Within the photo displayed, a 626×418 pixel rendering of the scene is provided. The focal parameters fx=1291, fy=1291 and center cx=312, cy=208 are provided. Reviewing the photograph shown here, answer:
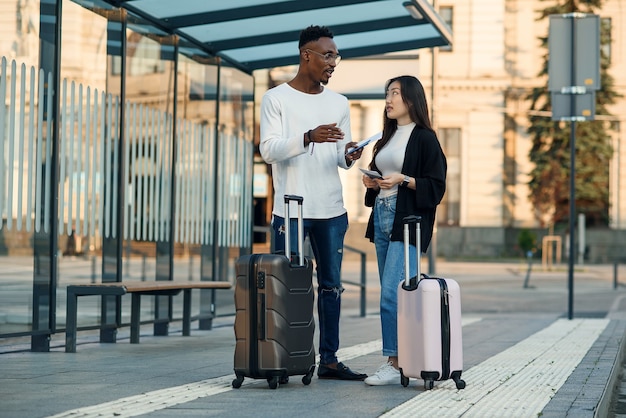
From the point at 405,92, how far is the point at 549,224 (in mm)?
43927

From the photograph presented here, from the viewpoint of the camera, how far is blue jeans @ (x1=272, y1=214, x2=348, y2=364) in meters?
7.44

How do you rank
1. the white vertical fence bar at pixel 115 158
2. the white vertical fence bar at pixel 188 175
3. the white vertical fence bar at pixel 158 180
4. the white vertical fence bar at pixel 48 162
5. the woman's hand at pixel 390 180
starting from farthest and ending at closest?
the white vertical fence bar at pixel 188 175 → the white vertical fence bar at pixel 158 180 → the white vertical fence bar at pixel 115 158 → the white vertical fence bar at pixel 48 162 → the woman's hand at pixel 390 180

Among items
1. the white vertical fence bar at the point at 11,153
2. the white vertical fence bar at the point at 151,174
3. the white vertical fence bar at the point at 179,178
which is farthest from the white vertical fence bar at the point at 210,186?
the white vertical fence bar at the point at 11,153

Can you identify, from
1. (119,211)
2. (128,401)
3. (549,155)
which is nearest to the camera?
(128,401)

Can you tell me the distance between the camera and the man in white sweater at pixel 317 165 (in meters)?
7.38

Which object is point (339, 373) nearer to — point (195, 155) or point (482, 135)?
point (195, 155)

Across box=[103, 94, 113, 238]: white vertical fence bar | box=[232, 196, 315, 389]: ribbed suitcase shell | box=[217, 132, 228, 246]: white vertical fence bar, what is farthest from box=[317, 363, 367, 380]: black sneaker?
box=[217, 132, 228, 246]: white vertical fence bar

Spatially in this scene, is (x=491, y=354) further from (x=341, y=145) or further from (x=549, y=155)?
(x=549, y=155)

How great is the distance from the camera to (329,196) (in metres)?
7.43

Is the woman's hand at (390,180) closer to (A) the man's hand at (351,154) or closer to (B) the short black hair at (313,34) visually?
(A) the man's hand at (351,154)

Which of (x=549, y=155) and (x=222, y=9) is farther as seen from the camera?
(x=549, y=155)

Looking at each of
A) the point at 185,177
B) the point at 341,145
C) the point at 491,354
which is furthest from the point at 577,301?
the point at 341,145

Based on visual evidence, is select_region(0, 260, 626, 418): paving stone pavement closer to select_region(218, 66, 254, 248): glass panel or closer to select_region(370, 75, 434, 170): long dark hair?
select_region(218, 66, 254, 248): glass panel

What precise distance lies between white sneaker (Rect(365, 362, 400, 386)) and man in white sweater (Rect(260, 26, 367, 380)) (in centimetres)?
27
